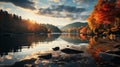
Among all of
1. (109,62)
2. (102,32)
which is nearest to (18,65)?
(109,62)

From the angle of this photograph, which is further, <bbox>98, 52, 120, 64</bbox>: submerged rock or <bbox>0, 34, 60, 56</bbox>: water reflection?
<bbox>0, 34, 60, 56</bbox>: water reflection

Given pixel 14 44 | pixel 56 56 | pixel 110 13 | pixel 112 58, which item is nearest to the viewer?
pixel 112 58

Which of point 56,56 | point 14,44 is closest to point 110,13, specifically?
point 14,44

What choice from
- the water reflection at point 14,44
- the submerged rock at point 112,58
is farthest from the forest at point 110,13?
the submerged rock at point 112,58

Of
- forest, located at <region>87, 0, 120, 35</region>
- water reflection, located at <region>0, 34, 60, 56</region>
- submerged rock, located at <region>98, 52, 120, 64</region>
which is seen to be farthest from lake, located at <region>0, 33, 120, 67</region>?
forest, located at <region>87, 0, 120, 35</region>

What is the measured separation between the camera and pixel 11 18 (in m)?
148

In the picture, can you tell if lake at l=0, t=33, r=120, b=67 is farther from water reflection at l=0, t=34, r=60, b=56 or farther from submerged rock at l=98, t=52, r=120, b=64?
submerged rock at l=98, t=52, r=120, b=64

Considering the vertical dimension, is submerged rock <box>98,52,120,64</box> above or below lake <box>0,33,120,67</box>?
above

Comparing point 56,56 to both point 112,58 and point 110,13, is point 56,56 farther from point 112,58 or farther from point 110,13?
point 110,13

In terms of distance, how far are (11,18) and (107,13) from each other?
107043mm

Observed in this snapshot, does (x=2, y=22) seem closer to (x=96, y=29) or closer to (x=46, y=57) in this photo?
(x=96, y=29)

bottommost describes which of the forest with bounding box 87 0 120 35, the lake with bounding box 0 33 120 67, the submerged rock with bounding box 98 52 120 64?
the lake with bounding box 0 33 120 67

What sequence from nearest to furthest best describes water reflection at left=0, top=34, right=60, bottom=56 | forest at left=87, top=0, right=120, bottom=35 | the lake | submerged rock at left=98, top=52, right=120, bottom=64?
1. the lake
2. submerged rock at left=98, top=52, right=120, bottom=64
3. water reflection at left=0, top=34, right=60, bottom=56
4. forest at left=87, top=0, right=120, bottom=35

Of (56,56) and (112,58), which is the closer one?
(112,58)
